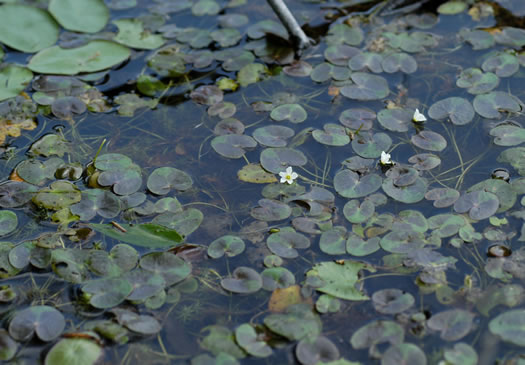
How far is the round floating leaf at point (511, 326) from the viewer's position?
227 cm

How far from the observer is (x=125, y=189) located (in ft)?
9.91

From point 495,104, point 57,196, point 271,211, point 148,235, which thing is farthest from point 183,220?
point 495,104

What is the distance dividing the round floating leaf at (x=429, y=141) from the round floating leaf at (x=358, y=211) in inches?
22.8

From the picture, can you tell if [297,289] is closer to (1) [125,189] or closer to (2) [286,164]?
(2) [286,164]

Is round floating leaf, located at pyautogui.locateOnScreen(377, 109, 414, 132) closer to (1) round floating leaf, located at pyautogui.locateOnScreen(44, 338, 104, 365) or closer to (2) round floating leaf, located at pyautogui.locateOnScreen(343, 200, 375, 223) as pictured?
(2) round floating leaf, located at pyautogui.locateOnScreen(343, 200, 375, 223)

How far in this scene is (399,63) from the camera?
3.72 metres

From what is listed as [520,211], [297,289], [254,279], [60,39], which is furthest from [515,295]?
[60,39]

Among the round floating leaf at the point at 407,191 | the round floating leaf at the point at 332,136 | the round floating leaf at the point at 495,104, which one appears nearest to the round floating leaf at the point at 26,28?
the round floating leaf at the point at 332,136

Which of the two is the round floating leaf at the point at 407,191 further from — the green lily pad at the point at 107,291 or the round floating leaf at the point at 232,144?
the green lily pad at the point at 107,291

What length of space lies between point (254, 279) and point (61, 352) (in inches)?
35.2

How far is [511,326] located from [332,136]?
4.75 feet

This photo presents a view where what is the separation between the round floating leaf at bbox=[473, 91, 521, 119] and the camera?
333 centimetres

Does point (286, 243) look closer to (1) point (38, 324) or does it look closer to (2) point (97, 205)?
(2) point (97, 205)

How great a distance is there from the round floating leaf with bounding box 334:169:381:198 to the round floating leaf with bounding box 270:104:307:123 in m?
0.55
